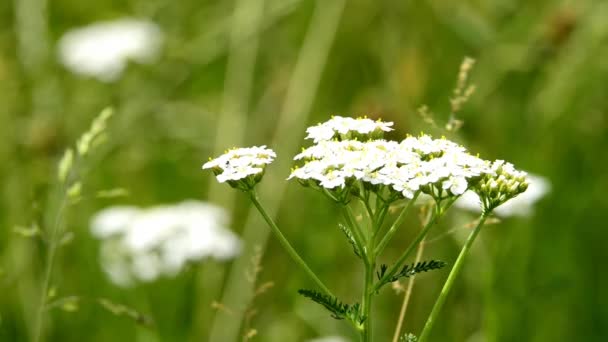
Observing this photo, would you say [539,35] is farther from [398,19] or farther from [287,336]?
[287,336]

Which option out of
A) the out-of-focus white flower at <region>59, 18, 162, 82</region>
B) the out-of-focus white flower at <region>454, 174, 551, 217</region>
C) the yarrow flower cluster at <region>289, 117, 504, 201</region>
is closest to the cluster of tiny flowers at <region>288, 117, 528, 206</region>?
the yarrow flower cluster at <region>289, 117, 504, 201</region>

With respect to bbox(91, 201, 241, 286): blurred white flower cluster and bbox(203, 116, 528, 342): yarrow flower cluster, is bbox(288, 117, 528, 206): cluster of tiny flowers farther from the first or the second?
bbox(91, 201, 241, 286): blurred white flower cluster

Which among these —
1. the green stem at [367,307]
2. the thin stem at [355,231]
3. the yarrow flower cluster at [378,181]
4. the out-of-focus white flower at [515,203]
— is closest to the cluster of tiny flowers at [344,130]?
the yarrow flower cluster at [378,181]

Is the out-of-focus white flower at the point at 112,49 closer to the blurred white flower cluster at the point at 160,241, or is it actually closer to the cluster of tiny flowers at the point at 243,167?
the blurred white flower cluster at the point at 160,241

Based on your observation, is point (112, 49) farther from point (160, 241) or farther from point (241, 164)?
point (241, 164)

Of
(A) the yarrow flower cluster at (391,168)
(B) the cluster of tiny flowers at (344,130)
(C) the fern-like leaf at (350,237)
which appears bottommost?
(C) the fern-like leaf at (350,237)
